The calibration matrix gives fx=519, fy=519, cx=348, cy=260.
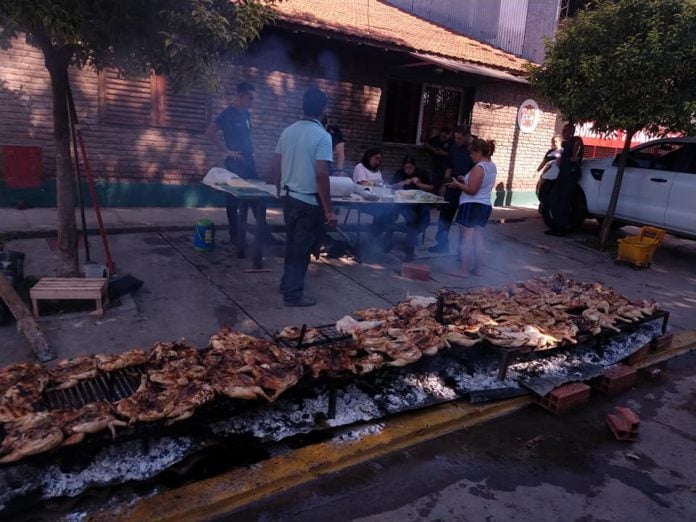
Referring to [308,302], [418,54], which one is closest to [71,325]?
[308,302]

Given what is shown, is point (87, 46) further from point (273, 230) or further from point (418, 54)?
point (418, 54)

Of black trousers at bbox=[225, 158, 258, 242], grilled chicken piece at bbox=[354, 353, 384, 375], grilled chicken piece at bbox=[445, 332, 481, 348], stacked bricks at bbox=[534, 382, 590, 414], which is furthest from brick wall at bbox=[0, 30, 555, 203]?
stacked bricks at bbox=[534, 382, 590, 414]

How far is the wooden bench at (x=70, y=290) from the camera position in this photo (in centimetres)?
430

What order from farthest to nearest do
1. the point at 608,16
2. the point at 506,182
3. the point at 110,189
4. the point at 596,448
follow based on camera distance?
the point at 506,182, the point at 110,189, the point at 608,16, the point at 596,448

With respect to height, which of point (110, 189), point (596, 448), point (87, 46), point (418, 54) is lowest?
point (596, 448)

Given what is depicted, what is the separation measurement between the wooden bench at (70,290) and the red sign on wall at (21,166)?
13.1 feet

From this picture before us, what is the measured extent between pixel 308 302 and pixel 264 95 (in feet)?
18.1

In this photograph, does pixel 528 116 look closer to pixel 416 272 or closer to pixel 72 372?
pixel 416 272

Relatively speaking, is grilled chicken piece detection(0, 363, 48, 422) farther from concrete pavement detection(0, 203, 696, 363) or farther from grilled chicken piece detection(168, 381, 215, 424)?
concrete pavement detection(0, 203, 696, 363)

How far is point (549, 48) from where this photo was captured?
8695 millimetres

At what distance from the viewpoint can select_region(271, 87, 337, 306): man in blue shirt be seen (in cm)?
470

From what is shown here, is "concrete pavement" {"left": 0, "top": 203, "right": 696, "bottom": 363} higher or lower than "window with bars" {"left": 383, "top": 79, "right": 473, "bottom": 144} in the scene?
lower

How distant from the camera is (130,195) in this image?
8547mm

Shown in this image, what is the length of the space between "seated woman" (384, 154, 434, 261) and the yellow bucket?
321 centimetres
